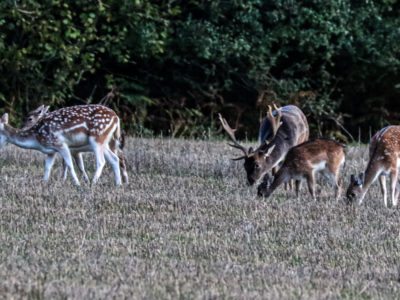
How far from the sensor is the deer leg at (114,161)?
11.9 m

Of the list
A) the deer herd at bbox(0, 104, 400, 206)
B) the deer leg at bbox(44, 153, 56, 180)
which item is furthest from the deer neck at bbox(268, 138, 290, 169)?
the deer leg at bbox(44, 153, 56, 180)

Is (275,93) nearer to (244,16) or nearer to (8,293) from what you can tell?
(244,16)

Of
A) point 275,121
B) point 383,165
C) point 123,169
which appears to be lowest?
point 123,169

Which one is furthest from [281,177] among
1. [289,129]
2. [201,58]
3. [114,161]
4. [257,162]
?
[201,58]

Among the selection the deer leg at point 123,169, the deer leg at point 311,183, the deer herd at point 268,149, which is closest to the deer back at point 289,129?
the deer herd at point 268,149

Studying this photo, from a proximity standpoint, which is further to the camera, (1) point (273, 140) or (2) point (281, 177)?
(1) point (273, 140)

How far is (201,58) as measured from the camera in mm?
22547

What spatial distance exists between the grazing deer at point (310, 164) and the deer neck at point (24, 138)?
3209mm

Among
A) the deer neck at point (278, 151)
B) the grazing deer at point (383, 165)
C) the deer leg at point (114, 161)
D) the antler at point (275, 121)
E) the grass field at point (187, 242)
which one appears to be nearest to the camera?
the grass field at point (187, 242)

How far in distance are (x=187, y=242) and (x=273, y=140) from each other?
4.52 metres

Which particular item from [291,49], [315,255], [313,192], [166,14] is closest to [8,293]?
[315,255]

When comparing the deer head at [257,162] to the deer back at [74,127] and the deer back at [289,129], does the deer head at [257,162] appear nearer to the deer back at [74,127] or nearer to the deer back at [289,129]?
the deer back at [289,129]

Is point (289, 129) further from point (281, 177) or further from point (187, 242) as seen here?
point (187, 242)

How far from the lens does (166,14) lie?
2083cm
